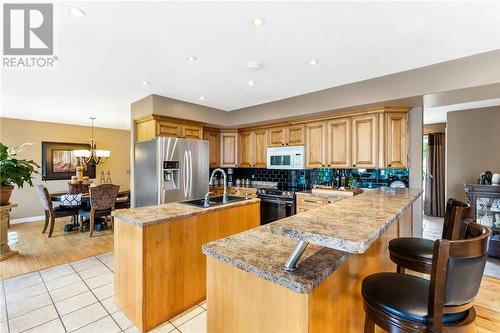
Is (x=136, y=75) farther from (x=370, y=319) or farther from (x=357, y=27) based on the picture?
(x=370, y=319)

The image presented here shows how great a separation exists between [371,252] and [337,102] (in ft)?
7.85

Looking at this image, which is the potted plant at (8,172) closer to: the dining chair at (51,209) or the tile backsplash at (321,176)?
the dining chair at (51,209)

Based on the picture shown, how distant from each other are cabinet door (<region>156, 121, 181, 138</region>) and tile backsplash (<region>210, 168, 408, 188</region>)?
1.92 metres

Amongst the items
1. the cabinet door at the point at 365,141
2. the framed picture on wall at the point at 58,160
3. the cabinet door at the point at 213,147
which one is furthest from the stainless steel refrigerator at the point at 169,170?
the framed picture on wall at the point at 58,160

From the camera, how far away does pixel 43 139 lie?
224 inches

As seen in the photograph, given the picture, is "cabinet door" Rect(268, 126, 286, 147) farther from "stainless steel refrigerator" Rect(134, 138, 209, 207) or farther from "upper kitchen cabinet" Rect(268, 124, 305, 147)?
"stainless steel refrigerator" Rect(134, 138, 209, 207)

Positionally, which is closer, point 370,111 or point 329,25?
point 329,25

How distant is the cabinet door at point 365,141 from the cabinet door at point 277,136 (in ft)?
4.32

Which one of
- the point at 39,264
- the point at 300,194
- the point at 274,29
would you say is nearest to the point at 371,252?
the point at 274,29

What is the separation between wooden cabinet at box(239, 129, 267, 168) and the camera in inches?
192

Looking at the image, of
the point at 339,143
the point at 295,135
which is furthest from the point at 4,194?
the point at 339,143

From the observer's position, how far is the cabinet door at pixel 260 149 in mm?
4844

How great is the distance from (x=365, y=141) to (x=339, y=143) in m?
0.41

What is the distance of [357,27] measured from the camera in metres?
1.92
